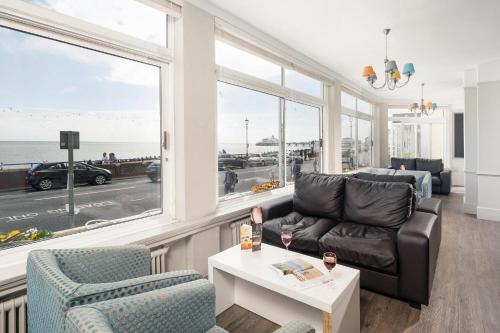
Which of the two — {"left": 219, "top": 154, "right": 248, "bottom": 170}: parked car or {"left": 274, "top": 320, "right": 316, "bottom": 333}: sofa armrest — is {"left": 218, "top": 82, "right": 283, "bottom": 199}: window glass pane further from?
{"left": 274, "top": 320, "right": 316, "bottom": 333}: sofa armrest

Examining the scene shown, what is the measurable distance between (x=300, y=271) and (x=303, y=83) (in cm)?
352

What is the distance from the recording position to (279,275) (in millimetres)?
1819

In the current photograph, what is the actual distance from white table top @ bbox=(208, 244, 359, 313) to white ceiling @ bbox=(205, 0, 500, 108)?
239cm

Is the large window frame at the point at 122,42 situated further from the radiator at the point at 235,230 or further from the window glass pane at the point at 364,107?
the window glass pane at the point at 364,107

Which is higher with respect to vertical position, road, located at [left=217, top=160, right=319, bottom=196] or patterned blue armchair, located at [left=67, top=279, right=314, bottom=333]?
road, located at [left=217, top=160, right=319, bottom=196]

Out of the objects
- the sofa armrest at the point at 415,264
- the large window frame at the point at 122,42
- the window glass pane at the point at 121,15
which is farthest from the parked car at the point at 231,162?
the sofa armrest at the point at 415,264

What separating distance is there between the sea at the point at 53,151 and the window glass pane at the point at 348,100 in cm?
471

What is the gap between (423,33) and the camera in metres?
3.55

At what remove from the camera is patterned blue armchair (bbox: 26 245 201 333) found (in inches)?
38.0

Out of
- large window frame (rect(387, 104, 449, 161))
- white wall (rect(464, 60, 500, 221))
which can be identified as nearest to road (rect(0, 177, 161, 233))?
Answer: white wall (rect(464, 60, 500, 221))

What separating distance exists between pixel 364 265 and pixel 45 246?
2.43m

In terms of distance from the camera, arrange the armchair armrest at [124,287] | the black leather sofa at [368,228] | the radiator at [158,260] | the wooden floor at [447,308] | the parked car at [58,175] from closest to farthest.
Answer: the armchair armrest at [124,287] < the parked car at [58,175] < the wooden floor at [447,308] < the black leather sofa at [368,228] < the radiator at [158,260]

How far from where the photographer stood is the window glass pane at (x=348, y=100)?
239 inches

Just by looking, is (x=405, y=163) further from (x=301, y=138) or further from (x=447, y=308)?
(x=447, y=308)
